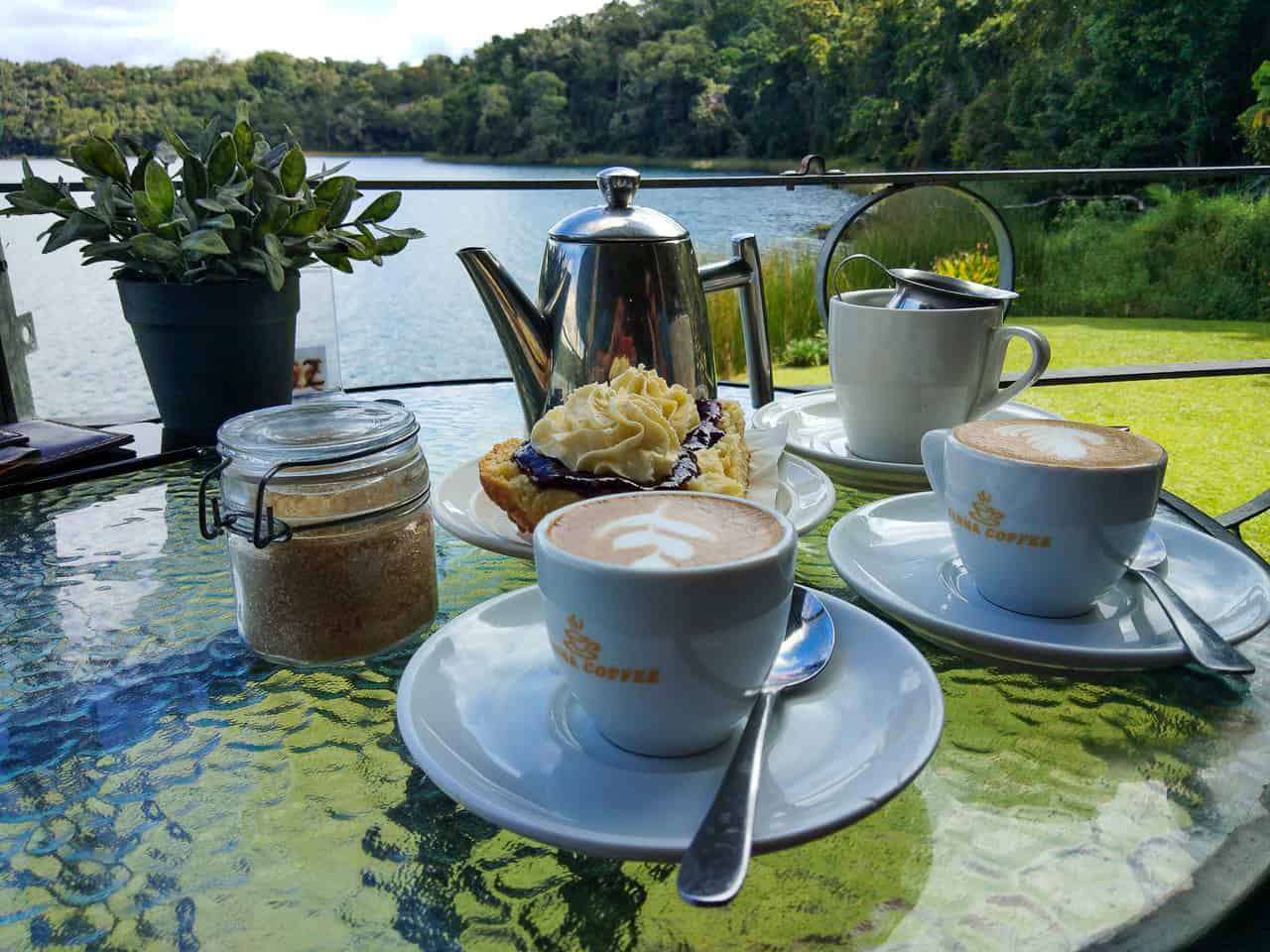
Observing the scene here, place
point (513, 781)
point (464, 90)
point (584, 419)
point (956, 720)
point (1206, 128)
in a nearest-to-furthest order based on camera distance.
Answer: point (513, 781) < point (956, 720) < point (584, 419) < point (1206, 128) < point (464, 90)

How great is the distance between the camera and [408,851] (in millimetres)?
437

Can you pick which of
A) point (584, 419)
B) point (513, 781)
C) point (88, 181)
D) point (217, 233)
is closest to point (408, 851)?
point (513, 781)

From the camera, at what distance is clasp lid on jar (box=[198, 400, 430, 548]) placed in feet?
1.98

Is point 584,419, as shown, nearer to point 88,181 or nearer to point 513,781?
point 513,781

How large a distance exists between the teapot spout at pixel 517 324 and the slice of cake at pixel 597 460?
0.24 metres

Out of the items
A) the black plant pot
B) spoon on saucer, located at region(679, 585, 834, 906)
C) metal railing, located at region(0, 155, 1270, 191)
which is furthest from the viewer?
metal railing, located at region(0, 155, 1270, 191)

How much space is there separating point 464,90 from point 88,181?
21211mm

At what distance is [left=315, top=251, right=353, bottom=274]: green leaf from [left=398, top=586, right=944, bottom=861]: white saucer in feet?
2.09

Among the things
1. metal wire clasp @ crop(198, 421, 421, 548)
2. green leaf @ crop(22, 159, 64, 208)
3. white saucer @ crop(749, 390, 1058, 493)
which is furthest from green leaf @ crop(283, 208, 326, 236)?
white saucer @ crop(749, 390, 1058, 493)

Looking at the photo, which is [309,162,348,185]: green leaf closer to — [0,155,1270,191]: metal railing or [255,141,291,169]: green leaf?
[255,141,291,169]: green leaf

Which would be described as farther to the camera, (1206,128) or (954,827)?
(1206,128)

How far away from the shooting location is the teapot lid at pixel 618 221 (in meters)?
1.04

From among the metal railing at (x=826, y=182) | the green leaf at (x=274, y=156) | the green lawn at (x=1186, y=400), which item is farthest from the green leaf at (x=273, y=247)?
the green lawn at (x=1186, y=400)

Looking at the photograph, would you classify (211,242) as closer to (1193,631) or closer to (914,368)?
(914,368)
